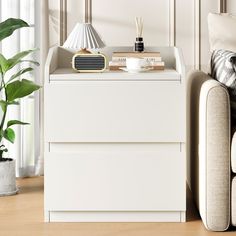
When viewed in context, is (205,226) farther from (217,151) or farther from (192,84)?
(192,84)

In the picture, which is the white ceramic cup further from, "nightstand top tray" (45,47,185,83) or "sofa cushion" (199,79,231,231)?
"sofa cushion" (199,79,231,231)

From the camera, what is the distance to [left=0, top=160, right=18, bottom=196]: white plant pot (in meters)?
3.44

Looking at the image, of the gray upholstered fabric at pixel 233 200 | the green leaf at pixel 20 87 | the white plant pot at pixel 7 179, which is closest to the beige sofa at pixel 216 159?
the gray upholstered fabric at pixel 233 200

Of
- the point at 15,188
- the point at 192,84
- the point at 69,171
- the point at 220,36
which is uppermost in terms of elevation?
the point at 220,36

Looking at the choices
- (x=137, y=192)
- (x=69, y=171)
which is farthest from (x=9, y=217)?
(x=137, y=192)

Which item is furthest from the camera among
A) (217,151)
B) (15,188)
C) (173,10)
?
(173,10)

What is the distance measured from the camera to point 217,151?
Answer: 2.69 meters

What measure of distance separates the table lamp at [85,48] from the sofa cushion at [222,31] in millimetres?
593

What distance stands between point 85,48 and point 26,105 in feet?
2.95

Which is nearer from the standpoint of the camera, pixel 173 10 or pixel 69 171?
pixel 69 171

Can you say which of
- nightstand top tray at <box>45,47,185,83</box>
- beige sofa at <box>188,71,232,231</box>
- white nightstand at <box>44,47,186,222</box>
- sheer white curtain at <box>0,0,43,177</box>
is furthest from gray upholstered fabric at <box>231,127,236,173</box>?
sheer white curtain at <box>0,0,43,177</box>

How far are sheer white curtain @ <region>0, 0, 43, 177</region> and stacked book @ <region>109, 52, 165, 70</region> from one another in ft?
2.87

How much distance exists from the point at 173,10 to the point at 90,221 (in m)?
1.46

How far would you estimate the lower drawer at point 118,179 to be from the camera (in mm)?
2865
